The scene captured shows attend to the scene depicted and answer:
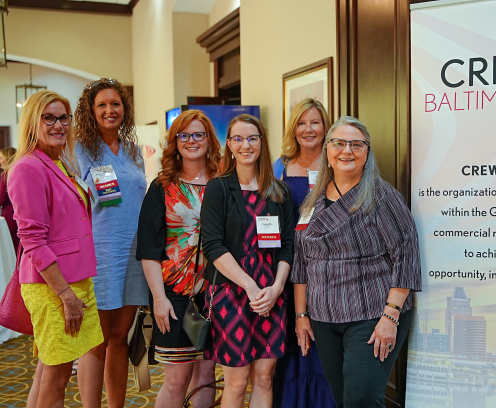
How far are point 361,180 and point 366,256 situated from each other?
29 centimetres

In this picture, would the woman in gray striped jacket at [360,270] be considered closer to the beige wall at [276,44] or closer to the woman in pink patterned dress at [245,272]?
the woman in pink patterned dress at [245,272]

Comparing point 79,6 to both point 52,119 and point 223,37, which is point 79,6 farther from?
point 52,119

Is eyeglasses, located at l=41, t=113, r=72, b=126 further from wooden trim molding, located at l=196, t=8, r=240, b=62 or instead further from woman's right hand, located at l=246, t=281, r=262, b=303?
wooden trim molding, located at l=196, t=8, r=240, b=62

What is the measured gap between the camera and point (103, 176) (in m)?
2.37

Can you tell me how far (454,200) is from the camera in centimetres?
210

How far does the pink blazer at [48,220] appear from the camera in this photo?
6.34ft

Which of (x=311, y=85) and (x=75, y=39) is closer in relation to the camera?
(x=311, y=85)

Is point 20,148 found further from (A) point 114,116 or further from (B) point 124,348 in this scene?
(B) point 124,348

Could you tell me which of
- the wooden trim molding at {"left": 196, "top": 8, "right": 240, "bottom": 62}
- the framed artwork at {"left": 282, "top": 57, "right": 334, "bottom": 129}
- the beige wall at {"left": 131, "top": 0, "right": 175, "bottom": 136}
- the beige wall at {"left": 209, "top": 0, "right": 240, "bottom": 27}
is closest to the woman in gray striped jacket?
the framed artwork at {"left": 282, "top": 57, "right": 334, "bottom": 129}

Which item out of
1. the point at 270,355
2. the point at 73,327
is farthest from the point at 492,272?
the point at 73,327

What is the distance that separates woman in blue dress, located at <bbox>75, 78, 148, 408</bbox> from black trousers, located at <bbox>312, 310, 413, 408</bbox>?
3.02 ft

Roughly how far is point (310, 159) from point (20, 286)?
143 centimetres

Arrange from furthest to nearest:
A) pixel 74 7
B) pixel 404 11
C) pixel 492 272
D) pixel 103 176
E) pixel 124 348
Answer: pixel 74 7 < pixel 124 348 < pixel 103 176 < pixel 404 11 < pixel 492 272

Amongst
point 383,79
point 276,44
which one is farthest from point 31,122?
point 276,44
